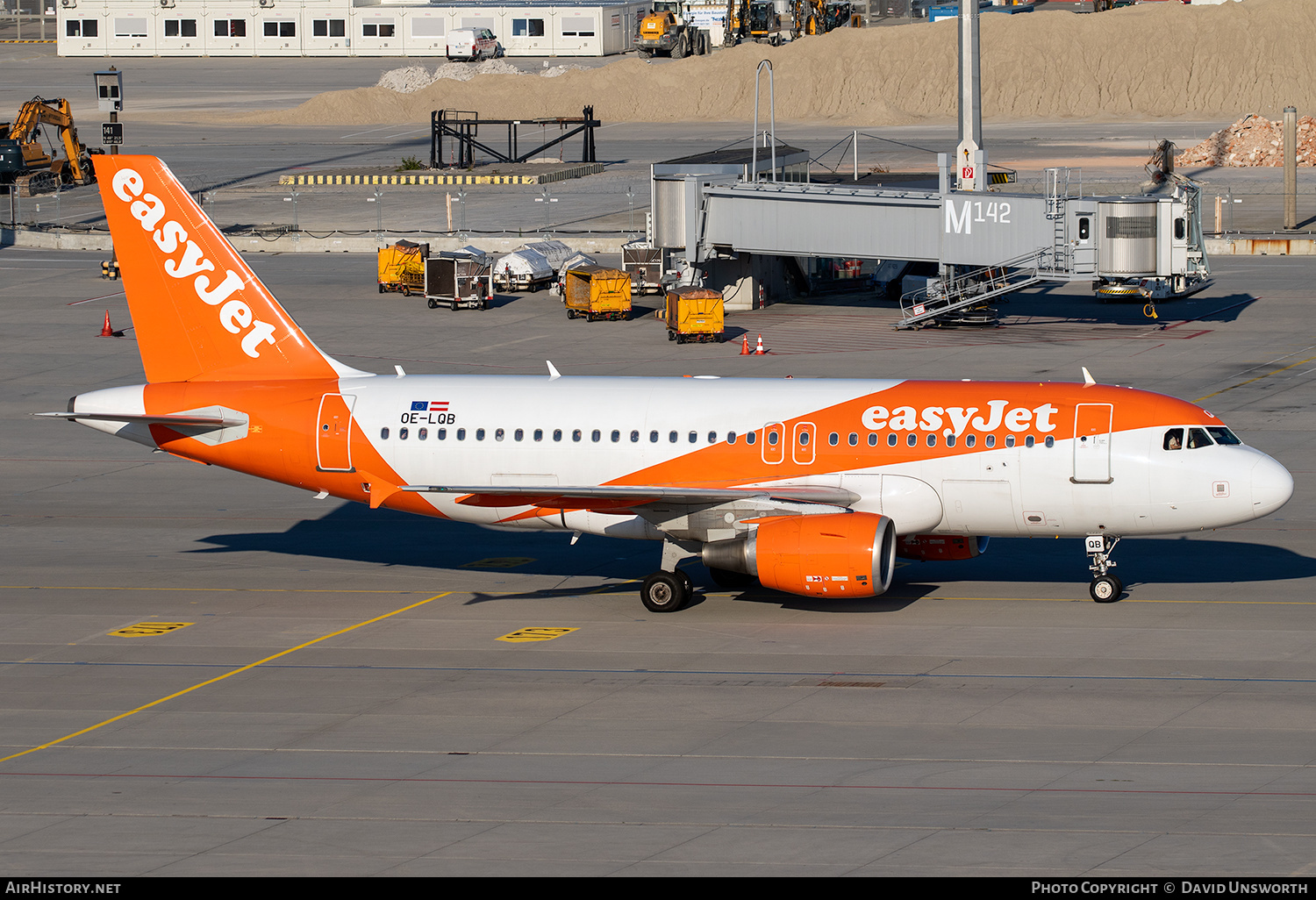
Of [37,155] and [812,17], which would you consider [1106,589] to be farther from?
[812,17]

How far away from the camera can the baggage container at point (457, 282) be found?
246ft

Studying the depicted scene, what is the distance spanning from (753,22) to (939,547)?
14548 centimetres

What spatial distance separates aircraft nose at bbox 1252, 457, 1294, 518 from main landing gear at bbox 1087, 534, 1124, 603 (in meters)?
2.83

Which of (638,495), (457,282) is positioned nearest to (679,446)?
(638,495)

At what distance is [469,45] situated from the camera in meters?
174

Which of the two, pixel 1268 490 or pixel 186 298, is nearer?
pixel 1268 490

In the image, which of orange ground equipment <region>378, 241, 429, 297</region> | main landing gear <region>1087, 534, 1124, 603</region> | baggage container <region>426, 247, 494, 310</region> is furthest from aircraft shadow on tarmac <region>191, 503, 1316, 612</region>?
orange ground equipment <region>378, 241, 429, 297</region>

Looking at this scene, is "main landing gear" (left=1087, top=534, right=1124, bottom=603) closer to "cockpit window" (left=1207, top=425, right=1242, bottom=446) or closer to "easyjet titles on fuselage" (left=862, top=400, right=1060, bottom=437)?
"easyjet titles on fuselage" (left=862, top=400, right=1060, bottom=437)

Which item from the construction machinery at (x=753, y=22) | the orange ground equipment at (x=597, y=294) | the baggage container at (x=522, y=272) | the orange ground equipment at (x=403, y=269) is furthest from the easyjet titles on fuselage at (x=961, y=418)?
the construction machinery at (x=753, y=22)

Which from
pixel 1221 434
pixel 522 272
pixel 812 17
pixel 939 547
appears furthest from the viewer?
pixel 812 17

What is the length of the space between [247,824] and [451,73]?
5667 inches

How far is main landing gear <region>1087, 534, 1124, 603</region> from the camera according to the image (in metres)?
33.8
